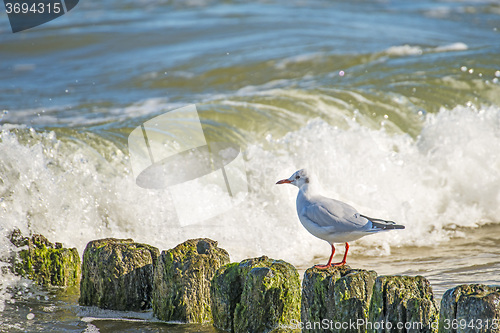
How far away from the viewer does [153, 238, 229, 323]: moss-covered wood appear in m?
3.62

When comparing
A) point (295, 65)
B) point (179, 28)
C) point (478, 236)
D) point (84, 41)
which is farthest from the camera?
point (179, 28)

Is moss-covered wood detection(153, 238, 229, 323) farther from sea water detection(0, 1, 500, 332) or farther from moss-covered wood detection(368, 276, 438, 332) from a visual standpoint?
moss-covered wood detection(368, 276, 438, 332)

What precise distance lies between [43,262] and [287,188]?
2907 mm

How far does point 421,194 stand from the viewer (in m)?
6.98

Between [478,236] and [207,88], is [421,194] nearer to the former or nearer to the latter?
[478,236]

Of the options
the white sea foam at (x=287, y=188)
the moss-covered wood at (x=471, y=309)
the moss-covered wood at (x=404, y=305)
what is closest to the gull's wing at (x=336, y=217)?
the moss-covered wood at (x=404, y=305)

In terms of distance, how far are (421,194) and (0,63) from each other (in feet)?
25.2

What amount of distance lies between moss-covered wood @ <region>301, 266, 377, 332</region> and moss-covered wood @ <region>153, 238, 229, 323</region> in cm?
72

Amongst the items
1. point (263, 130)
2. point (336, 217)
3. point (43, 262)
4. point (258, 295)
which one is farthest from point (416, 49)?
point (258, 295)

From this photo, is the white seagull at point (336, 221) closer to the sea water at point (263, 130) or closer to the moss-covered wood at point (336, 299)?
the moss-covered wood at point (336, 299)

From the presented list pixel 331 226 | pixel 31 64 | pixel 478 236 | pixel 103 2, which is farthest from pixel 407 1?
pixel 331 226

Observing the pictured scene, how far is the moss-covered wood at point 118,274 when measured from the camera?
379 cm

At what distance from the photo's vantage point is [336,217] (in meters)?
3.64

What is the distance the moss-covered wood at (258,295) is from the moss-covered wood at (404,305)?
22.7 inches
